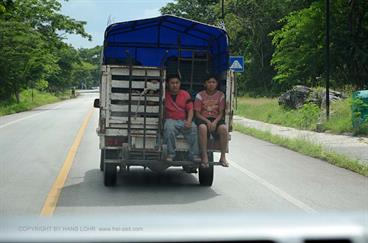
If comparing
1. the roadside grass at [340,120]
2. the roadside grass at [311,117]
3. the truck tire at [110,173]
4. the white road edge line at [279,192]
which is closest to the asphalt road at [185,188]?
the white road edge line at [279,192]

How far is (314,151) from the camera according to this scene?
15.4 meters

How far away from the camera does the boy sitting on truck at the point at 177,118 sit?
32.1 ft

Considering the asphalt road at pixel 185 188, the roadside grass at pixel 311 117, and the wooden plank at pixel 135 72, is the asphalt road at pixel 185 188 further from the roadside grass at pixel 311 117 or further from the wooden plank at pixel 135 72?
the roadside grass at pixel 311 117

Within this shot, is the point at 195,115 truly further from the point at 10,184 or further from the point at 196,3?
the point at 196,3

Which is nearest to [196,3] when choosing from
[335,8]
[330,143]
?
[335,8]

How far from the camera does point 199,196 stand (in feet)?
A: 30.5

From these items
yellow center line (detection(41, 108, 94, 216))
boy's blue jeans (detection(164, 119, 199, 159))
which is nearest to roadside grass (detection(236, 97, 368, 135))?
yellow center line (detection(41, 108, 94, 216))

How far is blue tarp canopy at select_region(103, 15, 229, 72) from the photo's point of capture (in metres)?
11.1

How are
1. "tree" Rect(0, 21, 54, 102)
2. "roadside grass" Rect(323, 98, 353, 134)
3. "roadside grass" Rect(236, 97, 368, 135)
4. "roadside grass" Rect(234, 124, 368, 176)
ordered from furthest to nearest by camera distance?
"tree" Rect(0, 21, 54, 102) → "roadside grass" Rect(236, 97, 368, 135) → "roadside grass" Rect(323, 98, 353, 134) → "roadside grass" Rect(234, 124, 368, 176)

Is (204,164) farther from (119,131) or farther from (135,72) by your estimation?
(135,72)

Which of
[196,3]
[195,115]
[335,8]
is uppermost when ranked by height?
[196,3]

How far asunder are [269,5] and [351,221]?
5694 centimetres

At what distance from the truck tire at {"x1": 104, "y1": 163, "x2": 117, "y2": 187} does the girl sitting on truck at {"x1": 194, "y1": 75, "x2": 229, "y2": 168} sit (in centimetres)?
145

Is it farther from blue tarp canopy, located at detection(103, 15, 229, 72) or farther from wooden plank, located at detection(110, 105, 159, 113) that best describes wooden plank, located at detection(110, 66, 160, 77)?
blue tarp canopy, located at detection(103, 15, 229, 72)
